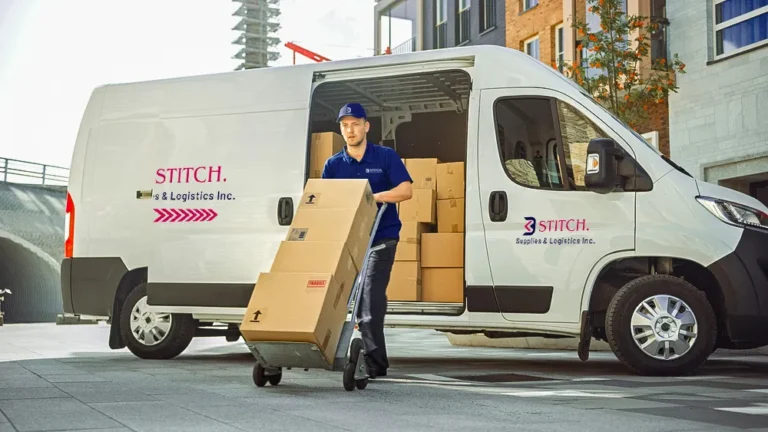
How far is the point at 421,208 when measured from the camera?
31.6ft

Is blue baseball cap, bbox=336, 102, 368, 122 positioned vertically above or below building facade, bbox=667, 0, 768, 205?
below

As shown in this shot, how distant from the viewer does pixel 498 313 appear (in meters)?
8.55

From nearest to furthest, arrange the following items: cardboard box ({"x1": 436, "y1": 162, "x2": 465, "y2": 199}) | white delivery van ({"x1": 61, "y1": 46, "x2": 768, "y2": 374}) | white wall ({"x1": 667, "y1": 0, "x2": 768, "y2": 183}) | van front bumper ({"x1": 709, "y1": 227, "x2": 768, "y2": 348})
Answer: van front bumper ({"x1": 709, "y1": 227, "x2": 768, "y2": 348}) < white delivery van ({"x1": 61, "y1": 46, "x2": 768, "y2": 374}) < cardboard box ({"x1": 436, "y1": 162, "x2": 465, "y2": 199}) < white wall ({"x1": 667, "y1": 0, "x2": 768, "y2": 183})

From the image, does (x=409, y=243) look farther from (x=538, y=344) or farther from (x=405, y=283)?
(x=538, y=344)

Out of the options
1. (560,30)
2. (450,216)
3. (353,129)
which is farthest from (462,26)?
(353,129)

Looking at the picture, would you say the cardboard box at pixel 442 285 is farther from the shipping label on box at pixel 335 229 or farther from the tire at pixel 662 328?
the shipping label on box at pixel 335 229

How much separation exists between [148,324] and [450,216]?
3.17m

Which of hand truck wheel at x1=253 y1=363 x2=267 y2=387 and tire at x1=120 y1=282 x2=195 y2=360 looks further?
tire at x1=120 y1=282 x2=195 y2=360

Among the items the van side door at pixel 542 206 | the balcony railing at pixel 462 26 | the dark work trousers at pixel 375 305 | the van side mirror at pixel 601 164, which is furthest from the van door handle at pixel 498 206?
the balcony railing at pixel 462 26

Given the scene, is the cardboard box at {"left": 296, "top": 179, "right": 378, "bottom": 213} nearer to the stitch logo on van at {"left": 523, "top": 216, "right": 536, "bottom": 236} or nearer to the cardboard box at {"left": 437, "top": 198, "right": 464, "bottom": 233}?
the stitch logo on van at {"left": 523, "top": 216, "right": 536, "bottom": 236}

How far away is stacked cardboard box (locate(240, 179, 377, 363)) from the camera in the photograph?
656cm

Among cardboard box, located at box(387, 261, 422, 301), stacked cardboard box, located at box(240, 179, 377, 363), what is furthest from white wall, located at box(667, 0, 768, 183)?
stacked cardboard box, located at box(240, 179, 377, 363)

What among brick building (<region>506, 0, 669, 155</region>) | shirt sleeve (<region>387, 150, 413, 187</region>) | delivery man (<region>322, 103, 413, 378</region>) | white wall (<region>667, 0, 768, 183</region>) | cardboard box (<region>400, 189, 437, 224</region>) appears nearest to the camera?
delivery man (<region>322, 103, 413, 378</region>)

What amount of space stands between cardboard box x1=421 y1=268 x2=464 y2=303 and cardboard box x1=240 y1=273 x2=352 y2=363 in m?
2.55
